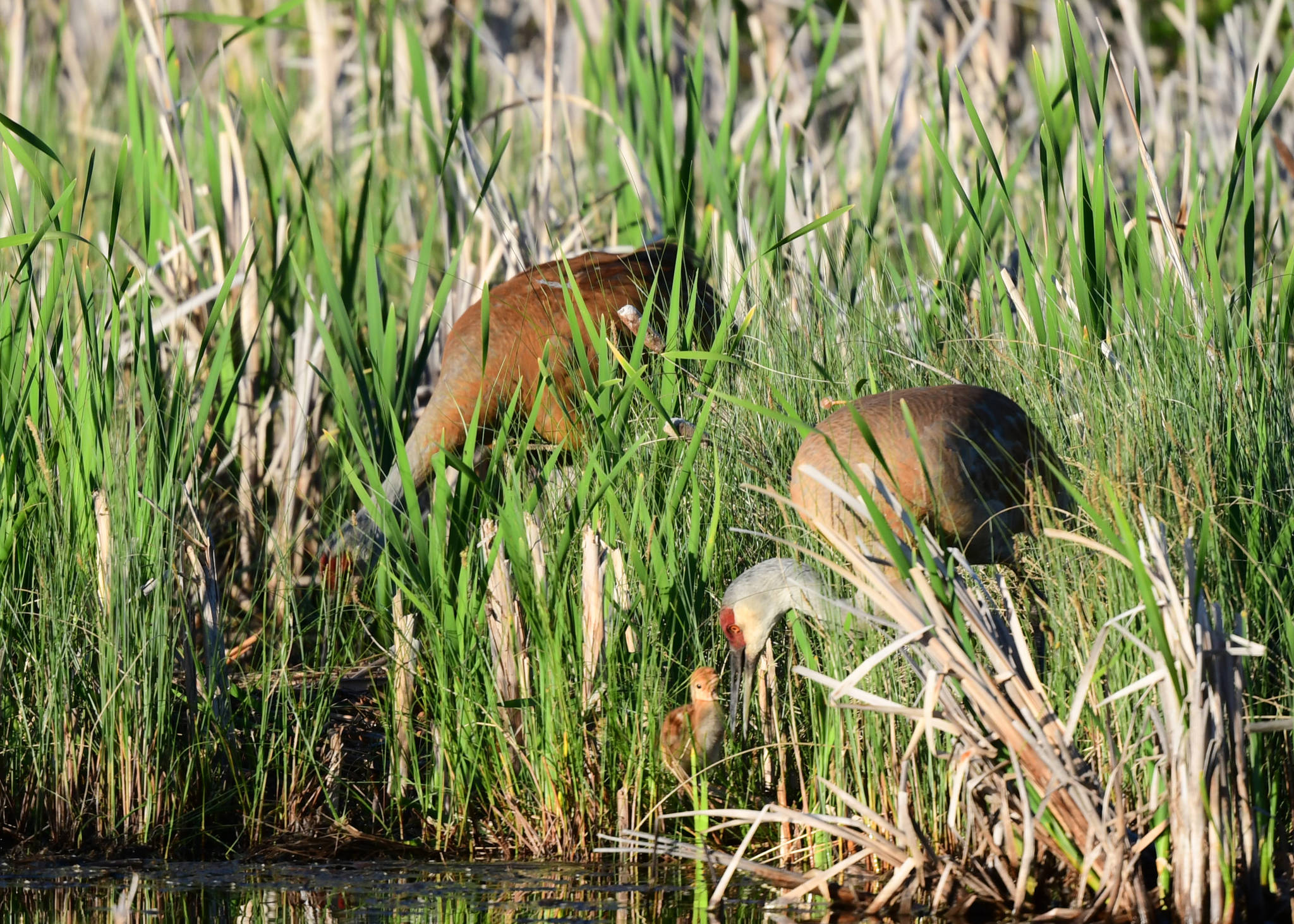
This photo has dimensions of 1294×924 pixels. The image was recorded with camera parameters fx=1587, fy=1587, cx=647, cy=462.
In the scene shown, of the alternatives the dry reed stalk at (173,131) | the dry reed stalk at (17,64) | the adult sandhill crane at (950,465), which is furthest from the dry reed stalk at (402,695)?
the dry reed stalk at (17,64)

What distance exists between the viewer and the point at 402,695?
11.4ft

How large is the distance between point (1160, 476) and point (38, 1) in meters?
8.52

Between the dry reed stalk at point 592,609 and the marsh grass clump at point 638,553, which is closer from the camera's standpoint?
the marsh grass clump at point 638,553

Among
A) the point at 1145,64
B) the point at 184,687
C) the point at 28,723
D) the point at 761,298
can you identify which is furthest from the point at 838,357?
the point at 1145,64

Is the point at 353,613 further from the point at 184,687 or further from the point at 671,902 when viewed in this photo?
the point at 671,902

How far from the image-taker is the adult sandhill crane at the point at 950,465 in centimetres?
321

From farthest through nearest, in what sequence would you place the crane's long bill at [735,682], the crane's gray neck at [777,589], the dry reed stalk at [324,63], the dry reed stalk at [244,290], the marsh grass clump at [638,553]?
the dry reed stalk at [324,63]
the dry reed stalk at [244,290]
the crane's long bill at [735,682]
the crane's gray neck at [777,589]
the marsh grass clump at [638,553]

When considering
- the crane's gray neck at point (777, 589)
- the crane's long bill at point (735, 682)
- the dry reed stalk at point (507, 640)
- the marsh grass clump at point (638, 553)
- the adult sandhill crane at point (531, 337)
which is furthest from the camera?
the adult sandhill crane at point (531, 337)

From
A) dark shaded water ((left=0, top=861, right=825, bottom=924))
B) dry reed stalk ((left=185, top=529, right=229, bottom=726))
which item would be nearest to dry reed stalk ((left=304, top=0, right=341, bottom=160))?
dry reed stalk ((left=185, top=529, right=229, bottom=726))

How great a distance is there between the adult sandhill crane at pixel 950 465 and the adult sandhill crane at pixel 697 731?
402 millimetres

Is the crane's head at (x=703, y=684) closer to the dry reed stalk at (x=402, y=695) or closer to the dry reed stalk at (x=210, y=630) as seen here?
the dry reed stalk at (x=402, y=695)

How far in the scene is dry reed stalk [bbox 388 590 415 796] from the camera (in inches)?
134

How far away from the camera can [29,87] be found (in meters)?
7.96

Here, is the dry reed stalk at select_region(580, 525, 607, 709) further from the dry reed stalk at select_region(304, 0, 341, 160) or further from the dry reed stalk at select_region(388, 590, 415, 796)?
the dry reed stalk at select_region(304, 0, 341, 160)
